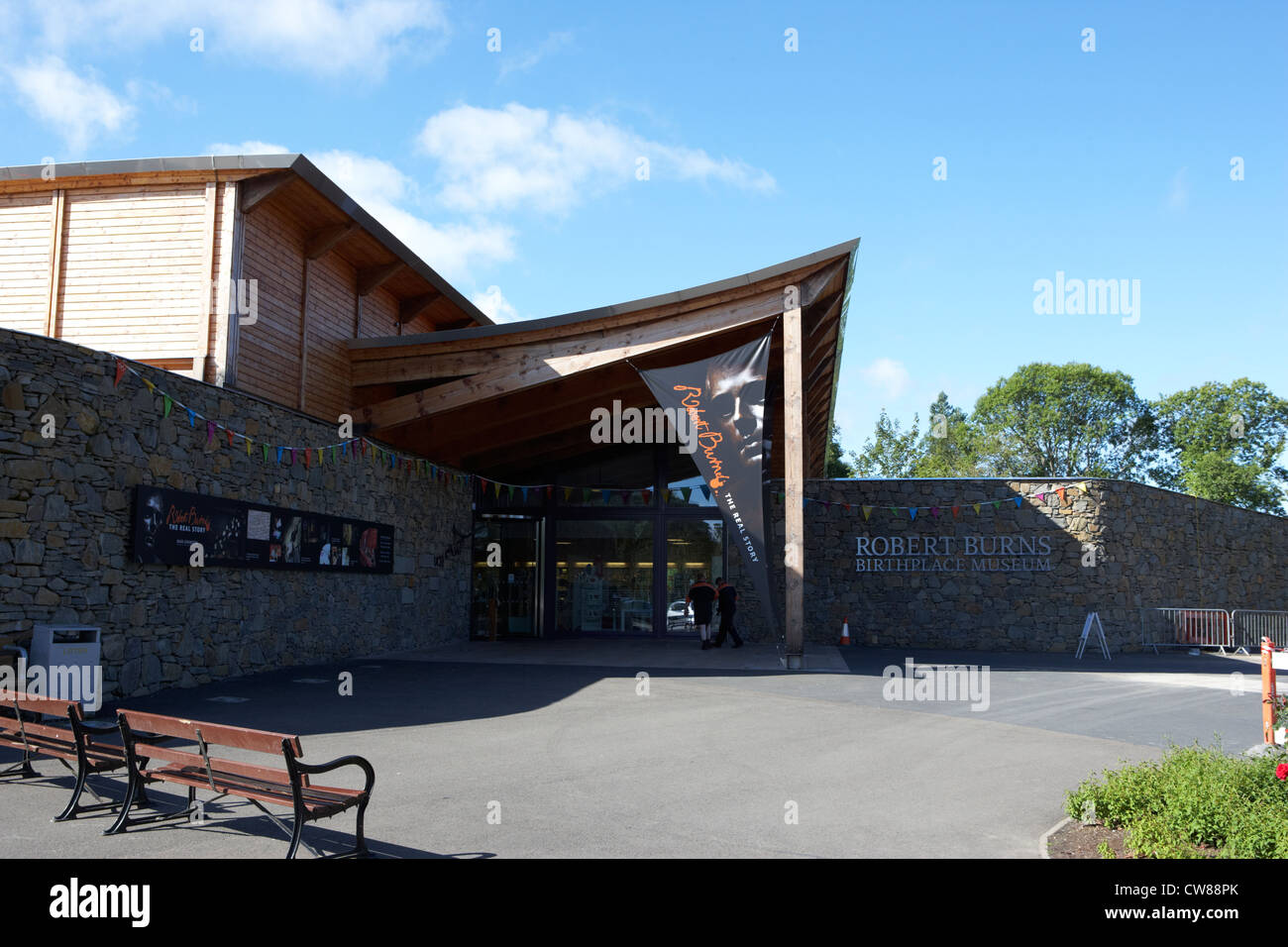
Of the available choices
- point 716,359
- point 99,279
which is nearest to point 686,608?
point 716,359

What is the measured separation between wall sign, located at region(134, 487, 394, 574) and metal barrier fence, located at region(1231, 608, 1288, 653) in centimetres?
1780

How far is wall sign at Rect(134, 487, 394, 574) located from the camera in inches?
396

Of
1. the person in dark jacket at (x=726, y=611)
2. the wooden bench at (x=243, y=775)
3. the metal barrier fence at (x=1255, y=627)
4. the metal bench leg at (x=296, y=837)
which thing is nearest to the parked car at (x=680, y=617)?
the person in dark jacket at (x=726, y=611)

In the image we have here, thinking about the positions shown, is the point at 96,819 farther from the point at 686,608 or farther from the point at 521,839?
the point at 686,608

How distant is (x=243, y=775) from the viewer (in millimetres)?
5121

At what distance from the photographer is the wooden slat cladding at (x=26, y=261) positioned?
13164mm

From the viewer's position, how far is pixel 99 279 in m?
13.1

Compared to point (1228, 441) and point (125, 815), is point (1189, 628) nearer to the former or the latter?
point (125, 815)

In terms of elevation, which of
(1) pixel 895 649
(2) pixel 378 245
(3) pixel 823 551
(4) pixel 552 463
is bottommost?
(1) pixel 895 649

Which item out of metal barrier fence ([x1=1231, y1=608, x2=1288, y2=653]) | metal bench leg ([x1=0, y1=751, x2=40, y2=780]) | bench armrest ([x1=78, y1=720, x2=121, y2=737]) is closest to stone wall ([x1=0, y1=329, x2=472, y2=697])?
metal bench leg ([x1=0, y1=751, x2=40, y2=780])

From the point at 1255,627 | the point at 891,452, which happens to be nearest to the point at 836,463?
the point at 891,452

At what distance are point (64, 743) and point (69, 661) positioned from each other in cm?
289
